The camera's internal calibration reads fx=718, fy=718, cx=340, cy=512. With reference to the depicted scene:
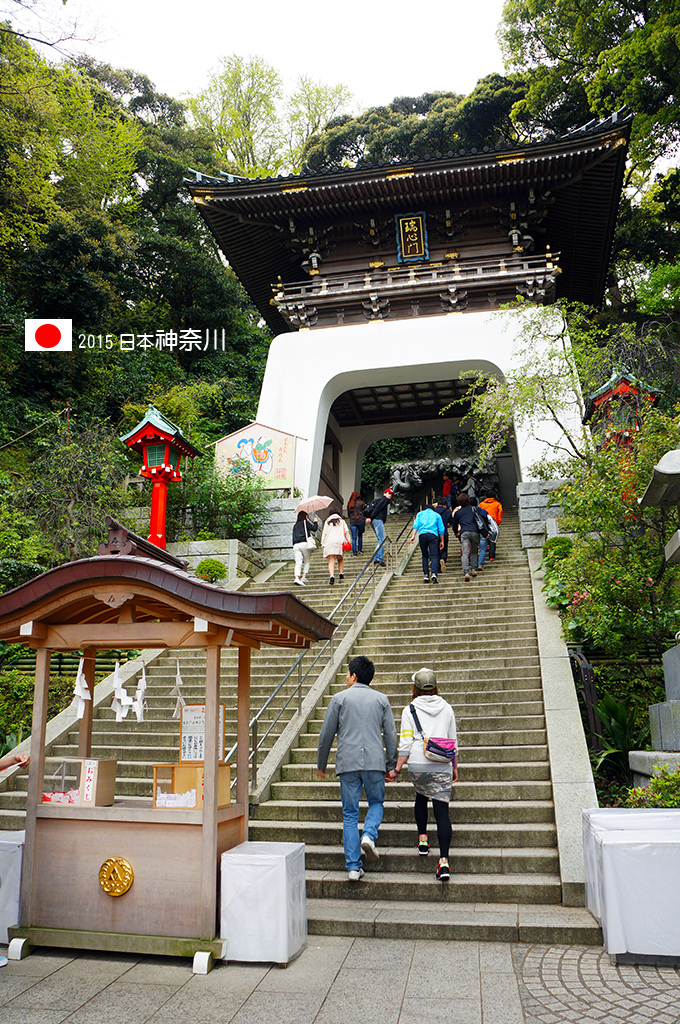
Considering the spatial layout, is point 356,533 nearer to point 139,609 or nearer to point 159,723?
point 159,723

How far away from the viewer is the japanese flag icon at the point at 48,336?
19500 mm

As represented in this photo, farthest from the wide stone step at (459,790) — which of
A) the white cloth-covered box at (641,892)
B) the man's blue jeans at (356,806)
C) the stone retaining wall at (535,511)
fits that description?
the stone retaining wall at (535,511)

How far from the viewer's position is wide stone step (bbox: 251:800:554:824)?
19.8ft

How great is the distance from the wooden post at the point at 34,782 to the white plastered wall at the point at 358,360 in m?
11.5

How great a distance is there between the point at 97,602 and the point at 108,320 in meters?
19.1

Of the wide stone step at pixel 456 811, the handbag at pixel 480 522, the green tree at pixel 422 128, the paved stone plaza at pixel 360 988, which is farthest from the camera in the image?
the green tree at pixel 422 128

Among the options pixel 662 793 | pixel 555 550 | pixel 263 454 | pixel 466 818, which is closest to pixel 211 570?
pixel 263 454

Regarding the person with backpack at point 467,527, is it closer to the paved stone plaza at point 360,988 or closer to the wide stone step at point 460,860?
the wide stone step at point 460,860

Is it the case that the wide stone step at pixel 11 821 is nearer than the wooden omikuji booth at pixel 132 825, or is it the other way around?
the wooden omikuji booth at pixel 132 825

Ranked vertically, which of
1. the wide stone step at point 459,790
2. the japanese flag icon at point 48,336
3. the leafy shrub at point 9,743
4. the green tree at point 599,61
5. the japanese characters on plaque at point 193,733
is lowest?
the wide stone step at point 459,790

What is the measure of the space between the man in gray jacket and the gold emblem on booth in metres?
1.47

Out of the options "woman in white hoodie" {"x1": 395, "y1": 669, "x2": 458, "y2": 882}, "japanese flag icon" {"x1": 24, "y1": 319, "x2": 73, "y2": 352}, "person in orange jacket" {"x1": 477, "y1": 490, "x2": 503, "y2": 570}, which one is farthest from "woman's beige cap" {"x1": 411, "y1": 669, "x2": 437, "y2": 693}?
"japanese flag icon" {"x1": 24, "y1": 319, "x2": 73, "y2": 352}

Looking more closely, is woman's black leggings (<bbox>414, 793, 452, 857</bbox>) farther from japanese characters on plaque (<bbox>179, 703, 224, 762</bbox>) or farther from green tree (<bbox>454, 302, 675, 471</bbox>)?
green tree (<bbox>454, 302, 675, 471</bbox>)

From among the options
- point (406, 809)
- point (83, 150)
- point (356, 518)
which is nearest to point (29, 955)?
point (406, 809)
